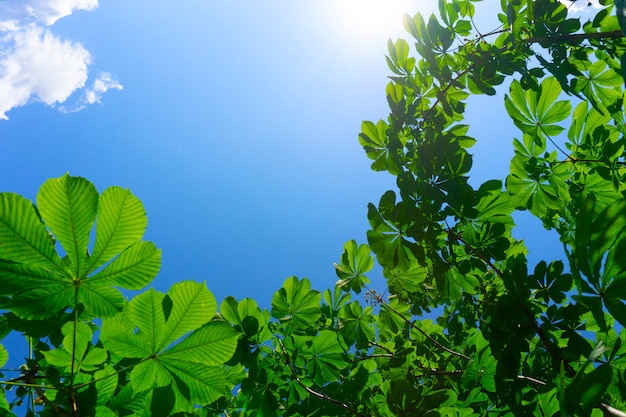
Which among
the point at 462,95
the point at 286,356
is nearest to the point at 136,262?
the point at 286,356

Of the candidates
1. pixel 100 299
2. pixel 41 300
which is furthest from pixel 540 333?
pixel 41 300

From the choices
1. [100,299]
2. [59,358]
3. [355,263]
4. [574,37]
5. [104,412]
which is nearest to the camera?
[100,299]

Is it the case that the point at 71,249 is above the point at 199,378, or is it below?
above

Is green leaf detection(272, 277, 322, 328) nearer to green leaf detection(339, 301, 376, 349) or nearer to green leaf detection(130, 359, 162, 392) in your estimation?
green leaf detection(339, 301, 376, 349)

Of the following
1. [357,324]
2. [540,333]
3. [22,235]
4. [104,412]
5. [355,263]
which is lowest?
[104,412]

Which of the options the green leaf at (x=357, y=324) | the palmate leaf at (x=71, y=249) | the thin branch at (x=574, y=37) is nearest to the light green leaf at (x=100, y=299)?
the palmate leaf at (x=71, y=249)

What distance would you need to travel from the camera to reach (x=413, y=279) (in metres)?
2.05

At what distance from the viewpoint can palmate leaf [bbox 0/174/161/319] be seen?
30.1 inches

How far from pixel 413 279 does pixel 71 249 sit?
1.62 m

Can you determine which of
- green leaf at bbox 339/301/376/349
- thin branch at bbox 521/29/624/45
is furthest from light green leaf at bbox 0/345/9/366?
thin branch at bbox 521/29/624/45

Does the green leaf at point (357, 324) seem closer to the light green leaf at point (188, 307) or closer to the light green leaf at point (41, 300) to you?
the light green leaf at point (188, 307)

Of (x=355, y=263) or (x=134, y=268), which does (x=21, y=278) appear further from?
(x=355, y=263)

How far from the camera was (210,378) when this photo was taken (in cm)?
92

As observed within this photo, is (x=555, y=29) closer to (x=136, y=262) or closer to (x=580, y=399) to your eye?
(x=580, y=399)
